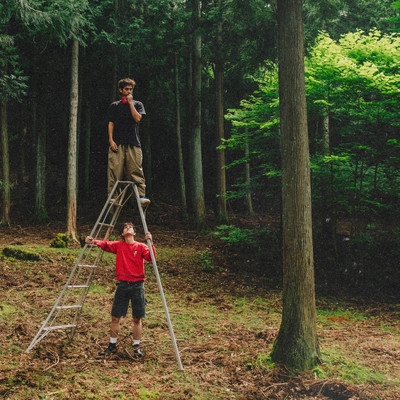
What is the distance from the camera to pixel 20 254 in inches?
374

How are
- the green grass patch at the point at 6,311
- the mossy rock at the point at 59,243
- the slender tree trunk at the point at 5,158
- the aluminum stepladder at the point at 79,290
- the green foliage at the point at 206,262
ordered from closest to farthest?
1. the aluminum stepladder at the point at 79,290
2. the green grass patch at the point at 6,311
3. the mossy rock at the point at 59,243
4. the green foliage at the point at 206,262
5. the slender tree trunk at the point at 5,158

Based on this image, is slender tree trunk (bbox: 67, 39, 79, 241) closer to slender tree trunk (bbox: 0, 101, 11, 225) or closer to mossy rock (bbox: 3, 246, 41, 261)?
mossy rock (bbox: 3, 246, 41, 261)

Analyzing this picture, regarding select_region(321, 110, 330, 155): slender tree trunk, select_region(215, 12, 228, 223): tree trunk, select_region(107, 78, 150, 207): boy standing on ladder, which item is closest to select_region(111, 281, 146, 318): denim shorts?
select_region(107, 78, 150, 207): boy standing on ladder

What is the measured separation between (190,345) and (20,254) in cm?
576

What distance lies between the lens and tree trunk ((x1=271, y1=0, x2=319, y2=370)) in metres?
5.38

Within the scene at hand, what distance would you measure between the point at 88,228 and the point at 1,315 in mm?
9160

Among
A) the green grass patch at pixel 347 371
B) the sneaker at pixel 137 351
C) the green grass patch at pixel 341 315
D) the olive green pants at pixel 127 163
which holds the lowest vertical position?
the green grass patch at pixel 341 315

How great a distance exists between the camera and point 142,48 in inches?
642

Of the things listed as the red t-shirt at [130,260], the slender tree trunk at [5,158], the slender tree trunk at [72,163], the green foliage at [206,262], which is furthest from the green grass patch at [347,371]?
the slender tree trunk at [5,158]

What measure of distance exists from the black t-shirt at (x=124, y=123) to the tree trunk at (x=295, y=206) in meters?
2.27

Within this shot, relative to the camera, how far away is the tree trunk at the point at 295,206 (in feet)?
17.6

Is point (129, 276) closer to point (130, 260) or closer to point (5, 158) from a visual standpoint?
point (130, 260)

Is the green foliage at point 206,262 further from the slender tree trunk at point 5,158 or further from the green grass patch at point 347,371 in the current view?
the slender tree trunk at point 5,158

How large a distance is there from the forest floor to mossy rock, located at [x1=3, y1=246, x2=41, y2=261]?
18 cm
